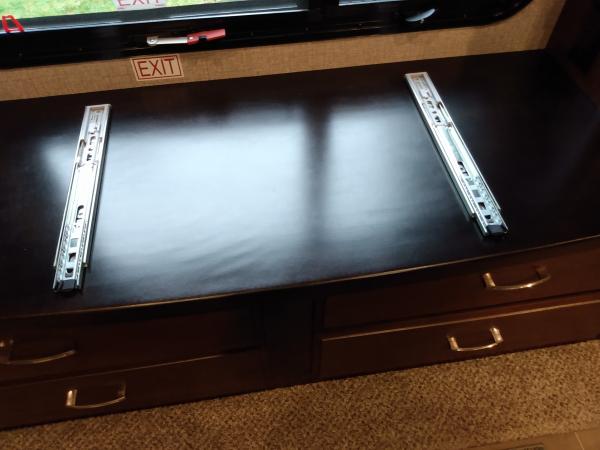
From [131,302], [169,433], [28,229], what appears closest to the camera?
[131,302]

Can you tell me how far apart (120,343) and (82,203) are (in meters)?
0.28

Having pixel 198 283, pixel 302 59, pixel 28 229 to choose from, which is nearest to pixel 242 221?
pixel 198 283

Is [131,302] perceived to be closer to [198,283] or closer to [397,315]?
[198,283]

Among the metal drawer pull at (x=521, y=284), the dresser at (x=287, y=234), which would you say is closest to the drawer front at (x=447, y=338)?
the dresser at (x=287, y=234)

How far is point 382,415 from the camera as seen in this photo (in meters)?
1.31

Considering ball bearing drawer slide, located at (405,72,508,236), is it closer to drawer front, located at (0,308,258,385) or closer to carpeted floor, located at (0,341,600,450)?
drawer front, located at (0,308,258,385)

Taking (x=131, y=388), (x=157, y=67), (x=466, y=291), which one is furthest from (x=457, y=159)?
(x=131, y=388)

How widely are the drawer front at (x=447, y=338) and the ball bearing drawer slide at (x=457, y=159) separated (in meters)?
0.31

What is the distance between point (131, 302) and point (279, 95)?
0.60 meters

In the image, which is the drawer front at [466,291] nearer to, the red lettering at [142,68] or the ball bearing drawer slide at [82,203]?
the ball bearing drawer slide at [82,203]

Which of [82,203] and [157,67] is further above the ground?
[157,67]

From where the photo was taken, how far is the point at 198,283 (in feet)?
2.60

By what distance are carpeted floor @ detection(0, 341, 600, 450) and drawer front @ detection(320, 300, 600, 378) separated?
3.8 inches

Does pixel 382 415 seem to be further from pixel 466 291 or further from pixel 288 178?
pixel 288 178
